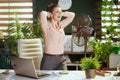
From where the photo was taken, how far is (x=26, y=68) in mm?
2963

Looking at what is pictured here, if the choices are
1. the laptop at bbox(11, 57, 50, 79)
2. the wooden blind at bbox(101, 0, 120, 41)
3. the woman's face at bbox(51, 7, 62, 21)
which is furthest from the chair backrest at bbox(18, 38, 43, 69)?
the wooden blind at bbox(101, 0, 120, 41)

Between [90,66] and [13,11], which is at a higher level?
[13,11]

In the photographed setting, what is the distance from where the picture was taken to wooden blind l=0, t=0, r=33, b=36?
6.38m

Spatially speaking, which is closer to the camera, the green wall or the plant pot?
the plant pot

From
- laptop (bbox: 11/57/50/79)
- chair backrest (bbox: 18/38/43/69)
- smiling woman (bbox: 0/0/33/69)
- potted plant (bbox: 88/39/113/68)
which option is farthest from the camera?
smiling woman (bbox: 0/0/33/69)

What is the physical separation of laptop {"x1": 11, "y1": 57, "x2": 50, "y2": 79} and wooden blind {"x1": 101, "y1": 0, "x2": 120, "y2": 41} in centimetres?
314

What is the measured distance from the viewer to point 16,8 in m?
6.43

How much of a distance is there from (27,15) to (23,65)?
3543mm

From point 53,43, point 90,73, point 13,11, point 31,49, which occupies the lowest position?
point 90,73

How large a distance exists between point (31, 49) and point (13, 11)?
2.31 metres

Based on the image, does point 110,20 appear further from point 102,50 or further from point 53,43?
point 53,43

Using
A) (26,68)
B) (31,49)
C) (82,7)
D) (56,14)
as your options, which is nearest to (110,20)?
(82,7)

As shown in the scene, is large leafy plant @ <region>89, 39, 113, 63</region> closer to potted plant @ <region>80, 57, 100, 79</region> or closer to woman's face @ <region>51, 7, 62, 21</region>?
woman's face @ <region>51, 7, 62, 21</region>

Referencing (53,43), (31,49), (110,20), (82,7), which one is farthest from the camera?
(82,7)
